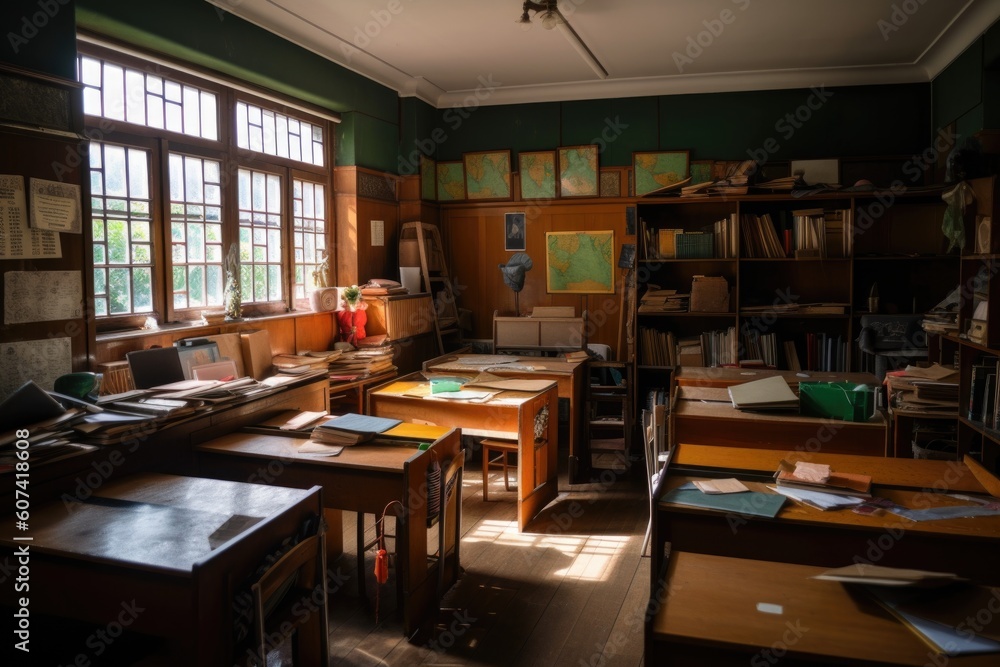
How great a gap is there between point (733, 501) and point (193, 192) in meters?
4.04

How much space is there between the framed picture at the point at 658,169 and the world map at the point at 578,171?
0.42 metres

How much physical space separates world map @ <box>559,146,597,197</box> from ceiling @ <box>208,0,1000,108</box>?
559 millimetres

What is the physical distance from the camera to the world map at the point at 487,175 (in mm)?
7633

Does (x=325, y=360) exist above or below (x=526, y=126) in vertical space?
below

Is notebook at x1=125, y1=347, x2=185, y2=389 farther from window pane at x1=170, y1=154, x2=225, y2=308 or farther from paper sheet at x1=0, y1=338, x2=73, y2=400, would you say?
window pane at x1=170, y1=154, x2=225, y2=308

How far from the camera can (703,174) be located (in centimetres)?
708

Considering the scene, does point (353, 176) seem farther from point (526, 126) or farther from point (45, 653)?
point (45, 653)

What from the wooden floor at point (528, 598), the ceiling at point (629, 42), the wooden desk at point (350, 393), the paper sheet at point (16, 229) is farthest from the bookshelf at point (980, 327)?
the paper sheet at point (16, 229)

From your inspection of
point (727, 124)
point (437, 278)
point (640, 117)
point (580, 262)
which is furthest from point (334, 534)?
point (727, 124)

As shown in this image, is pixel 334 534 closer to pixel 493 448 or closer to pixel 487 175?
pixel 493 448

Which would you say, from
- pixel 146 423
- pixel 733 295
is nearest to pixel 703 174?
pixel 733 295

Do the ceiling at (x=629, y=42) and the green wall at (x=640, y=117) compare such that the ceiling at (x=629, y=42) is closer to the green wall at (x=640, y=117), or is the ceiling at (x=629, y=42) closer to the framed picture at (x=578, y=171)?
the green wall at (x=640, y=117)

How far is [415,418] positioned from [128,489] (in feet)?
7.23

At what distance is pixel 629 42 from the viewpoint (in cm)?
598
